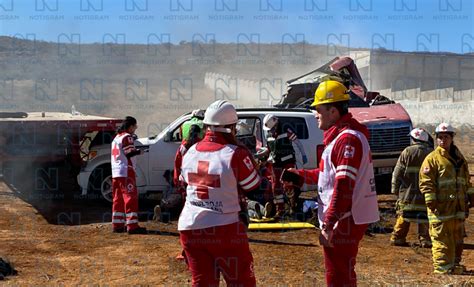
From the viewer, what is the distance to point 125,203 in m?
10.0

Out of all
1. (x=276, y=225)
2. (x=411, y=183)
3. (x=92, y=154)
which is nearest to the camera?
(x=411, y=183)

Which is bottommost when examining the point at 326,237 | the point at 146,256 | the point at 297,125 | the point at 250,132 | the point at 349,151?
the point at 146,256

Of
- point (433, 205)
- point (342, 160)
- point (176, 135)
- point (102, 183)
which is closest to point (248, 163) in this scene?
point (342, 160)

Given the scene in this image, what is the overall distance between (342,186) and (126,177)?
5930mm

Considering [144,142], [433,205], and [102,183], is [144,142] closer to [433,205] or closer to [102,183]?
[102,183]

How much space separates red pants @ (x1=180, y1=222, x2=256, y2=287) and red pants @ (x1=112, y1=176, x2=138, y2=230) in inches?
209

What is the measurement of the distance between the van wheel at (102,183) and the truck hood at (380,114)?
5645 millimetres

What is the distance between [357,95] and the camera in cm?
1658

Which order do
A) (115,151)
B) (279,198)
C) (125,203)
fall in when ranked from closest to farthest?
(125,203), (115,151), (279,198)

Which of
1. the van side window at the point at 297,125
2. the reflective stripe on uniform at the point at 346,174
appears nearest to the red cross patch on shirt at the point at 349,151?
the reflective stripe on uniform at the point at 346,174

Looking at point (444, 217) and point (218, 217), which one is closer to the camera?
point (218, 217)

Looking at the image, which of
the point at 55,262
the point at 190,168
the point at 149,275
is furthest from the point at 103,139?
the point at 190,168

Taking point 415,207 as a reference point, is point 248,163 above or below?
above

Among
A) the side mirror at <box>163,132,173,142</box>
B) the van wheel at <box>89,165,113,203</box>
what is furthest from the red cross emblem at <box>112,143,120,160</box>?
the van wheel at <box>89,165,113,203</box>
